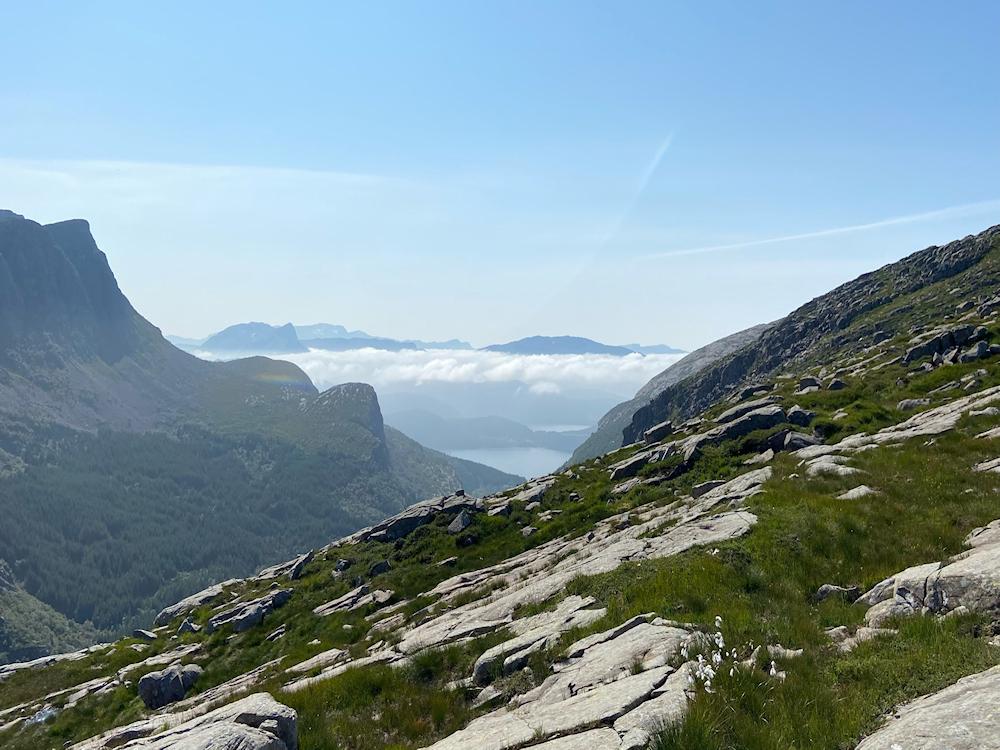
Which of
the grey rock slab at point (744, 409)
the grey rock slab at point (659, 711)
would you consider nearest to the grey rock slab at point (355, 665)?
the grey rock slab at point (659, 711)

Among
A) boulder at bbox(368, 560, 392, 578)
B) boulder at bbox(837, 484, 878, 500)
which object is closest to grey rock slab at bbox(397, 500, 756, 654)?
boulder at bbox(837, 484, 878, 500)

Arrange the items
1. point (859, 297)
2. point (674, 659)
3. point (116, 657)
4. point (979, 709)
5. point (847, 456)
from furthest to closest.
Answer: point (859, 297), point (116, 657), point (847, 456), point (674, 659), point (979, 709)

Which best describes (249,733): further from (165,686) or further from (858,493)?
(165,686)

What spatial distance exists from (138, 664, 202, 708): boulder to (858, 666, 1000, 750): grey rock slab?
108 ft

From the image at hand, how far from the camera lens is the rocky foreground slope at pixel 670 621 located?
27.3ft

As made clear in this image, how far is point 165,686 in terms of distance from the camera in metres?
28.9

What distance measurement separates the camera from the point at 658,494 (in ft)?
112

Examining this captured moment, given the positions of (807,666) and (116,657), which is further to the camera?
(116,657)

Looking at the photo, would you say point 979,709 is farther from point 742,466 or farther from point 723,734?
point 742,466

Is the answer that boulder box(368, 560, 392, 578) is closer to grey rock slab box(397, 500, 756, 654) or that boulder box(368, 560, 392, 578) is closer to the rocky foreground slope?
the rocky foreground slope

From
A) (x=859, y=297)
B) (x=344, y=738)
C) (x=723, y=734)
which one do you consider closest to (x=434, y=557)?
(x=344, y=738)

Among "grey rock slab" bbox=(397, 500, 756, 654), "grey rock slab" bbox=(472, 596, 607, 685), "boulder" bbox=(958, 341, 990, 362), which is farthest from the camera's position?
"boulder" bbox=(958, 341, 990, 362)

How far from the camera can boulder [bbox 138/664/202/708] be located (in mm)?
28375

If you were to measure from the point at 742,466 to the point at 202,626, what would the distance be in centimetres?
4283
